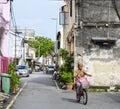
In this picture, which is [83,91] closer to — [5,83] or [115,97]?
[115,97]

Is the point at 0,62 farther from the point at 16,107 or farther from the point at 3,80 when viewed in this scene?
the point at 16,107

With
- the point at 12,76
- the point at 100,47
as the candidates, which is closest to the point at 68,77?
the point at 100,47

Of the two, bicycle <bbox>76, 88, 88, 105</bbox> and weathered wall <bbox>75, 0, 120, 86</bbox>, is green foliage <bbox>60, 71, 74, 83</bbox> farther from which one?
bicycle <bbox>76, 88, 88, 105</bbox>

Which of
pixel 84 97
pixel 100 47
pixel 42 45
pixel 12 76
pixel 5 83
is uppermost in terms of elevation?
pixel 42 45

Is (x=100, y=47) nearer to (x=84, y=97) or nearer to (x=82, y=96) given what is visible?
(x=82, y=96)

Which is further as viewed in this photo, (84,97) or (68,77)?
(68,77)

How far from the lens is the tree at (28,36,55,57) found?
129 m

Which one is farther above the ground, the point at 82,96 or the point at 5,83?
the point at 5,83

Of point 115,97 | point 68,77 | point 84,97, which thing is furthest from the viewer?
point 68,77

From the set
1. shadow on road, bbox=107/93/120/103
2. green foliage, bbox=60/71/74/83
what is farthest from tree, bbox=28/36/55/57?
shadow on road, bbox=107/93/120/103

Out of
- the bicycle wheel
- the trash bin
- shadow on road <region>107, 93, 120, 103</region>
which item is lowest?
shadow on road <region>107, 93, 120, 103</region>

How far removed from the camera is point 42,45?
129 metres

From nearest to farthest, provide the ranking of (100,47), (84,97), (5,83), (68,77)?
(84,97) < (5,83) < (68,77) < (100,47)

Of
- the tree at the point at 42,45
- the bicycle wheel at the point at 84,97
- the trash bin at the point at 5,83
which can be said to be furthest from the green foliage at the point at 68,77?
the tree at the point at 42,45
